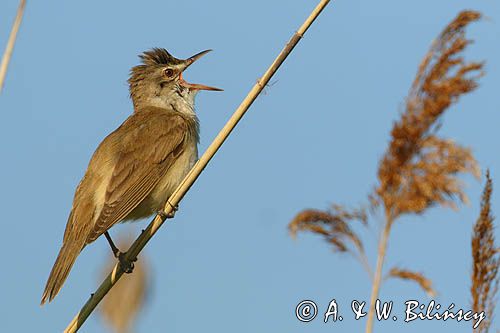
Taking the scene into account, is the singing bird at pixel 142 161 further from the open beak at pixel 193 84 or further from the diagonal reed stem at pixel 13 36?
the diagonal reed stem at pixel 13 36

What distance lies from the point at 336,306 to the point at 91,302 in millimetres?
1349

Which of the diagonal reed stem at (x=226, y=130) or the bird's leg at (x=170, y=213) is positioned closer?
the diagonal reed stem at (x=226, y=130)

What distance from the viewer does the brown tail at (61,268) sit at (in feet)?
11.5

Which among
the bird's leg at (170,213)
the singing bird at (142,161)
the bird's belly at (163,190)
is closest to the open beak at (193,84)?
the singing bird at (142,161)

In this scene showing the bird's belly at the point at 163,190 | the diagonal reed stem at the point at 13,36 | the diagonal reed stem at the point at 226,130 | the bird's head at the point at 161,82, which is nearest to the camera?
the diagonal reed stem at the point at 13,36

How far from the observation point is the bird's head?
16.8 feet

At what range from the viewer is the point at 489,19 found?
11.9 ft

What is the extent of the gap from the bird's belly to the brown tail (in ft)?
1.89

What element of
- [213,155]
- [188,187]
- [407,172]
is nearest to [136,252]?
[188,187]

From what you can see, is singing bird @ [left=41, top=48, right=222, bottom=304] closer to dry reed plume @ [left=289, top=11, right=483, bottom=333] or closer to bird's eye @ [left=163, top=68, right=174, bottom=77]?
bird's eye @ [left=163, top=68, right=174, bottom=77]

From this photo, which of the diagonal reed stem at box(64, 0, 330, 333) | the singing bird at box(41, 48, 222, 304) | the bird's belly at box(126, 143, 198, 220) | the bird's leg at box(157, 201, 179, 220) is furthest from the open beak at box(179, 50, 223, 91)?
the diagonal reed stem at box(64, 0, 330, 333)

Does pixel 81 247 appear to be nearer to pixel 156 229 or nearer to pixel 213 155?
pixel 156 229

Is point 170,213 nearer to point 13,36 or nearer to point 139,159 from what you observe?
point 139,159

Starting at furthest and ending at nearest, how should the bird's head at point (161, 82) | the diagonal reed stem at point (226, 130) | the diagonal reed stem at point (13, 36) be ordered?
1. the bird's head at point (161, 82)
2. the diagonal reed stem at point (226, 130)
3. the diagonal reed stem at point (13, 36)
